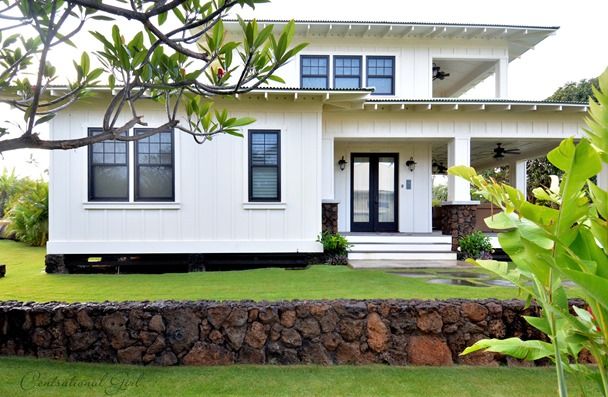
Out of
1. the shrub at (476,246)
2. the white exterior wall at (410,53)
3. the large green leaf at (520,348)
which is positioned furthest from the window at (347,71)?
the large green leaf at (520,348)

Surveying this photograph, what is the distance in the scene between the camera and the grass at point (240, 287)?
5.09 m

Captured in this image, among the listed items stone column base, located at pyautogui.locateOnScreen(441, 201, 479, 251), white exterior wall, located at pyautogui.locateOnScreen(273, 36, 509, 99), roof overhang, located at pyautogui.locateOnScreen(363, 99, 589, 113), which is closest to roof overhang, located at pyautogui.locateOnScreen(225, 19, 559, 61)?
white exterior wall, located at pyautogui.locateOnScreen(273, 36, 509, 99)

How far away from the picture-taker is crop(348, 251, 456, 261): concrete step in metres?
8.49

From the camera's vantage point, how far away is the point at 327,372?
133 inches

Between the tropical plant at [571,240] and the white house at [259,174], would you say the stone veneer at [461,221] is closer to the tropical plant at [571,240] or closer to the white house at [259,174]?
the white house at [259,174]

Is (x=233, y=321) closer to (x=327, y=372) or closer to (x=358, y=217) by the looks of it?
(x=327, y=372)

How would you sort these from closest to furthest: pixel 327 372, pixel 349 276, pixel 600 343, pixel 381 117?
pixel 600 343
pixel 327 372
pixel 349 276
pixel 381 117

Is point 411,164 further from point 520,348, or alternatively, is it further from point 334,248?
point 520,348

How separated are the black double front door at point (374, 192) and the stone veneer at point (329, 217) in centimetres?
214

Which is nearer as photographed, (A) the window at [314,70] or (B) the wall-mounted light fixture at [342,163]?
(A) the window at [314,70]

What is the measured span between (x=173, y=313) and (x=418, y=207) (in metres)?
8.67

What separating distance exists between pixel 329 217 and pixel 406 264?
7.04 ft

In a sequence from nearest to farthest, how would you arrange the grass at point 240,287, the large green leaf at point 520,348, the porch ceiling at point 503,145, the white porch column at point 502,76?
the large green leaf at point 520,348 → the grass at point 240,287 → the porch ceiling at point 503,145 → the white porch column at point 502,76

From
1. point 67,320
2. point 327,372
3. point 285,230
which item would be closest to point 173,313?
point 67,320
